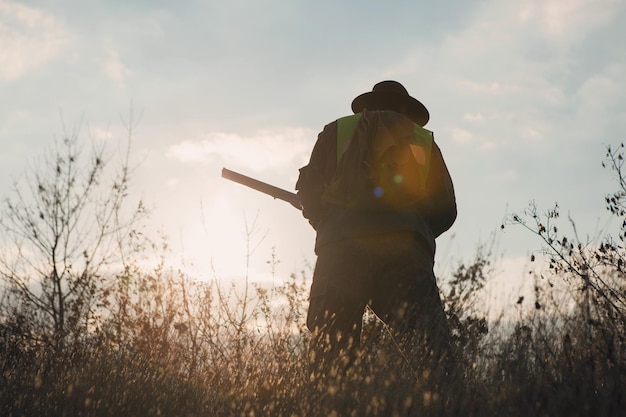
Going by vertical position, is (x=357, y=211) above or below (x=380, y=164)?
below

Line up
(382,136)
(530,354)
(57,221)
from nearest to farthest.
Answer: (530,354) < (382,136) < (57,221)

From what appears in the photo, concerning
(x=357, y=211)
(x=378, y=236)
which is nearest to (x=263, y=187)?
(x=357, y=211)

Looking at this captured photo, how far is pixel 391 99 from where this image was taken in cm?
378

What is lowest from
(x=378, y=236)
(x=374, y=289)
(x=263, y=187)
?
(x=374, y=289)

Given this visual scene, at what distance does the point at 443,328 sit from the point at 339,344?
1.84 ft

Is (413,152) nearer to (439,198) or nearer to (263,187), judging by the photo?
(439,198)

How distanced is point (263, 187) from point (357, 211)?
6.57 ft

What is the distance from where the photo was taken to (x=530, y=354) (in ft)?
9.40

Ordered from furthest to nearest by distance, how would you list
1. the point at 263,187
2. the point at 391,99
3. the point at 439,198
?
the point at 263,187 < the point at 391,99 < the point at 439,198

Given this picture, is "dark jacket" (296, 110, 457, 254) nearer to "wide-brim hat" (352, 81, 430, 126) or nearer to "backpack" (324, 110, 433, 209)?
"backpack" (324, 110, 433, 209)

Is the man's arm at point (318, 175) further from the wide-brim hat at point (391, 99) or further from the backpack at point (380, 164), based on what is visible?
the wide-brim hat at point (391, 99)

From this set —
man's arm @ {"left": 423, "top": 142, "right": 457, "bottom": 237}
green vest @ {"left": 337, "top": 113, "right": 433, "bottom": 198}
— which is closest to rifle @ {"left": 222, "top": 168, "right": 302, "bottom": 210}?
green vest @ {"left": 337, "top": 113, "right": 433, "bottom": 198}

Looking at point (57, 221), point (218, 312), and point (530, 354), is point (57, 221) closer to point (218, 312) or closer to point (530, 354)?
point (218, 312)

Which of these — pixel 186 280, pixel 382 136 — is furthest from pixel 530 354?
pixel 186 280
